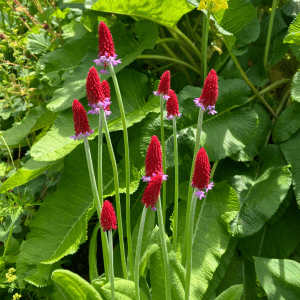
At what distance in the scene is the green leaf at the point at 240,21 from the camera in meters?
1.49

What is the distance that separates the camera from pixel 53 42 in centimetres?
203

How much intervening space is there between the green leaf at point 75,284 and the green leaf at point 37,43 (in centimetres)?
138

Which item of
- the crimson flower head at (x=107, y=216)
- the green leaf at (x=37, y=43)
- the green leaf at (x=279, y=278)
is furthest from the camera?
the green leaf at (x=37, y=43)

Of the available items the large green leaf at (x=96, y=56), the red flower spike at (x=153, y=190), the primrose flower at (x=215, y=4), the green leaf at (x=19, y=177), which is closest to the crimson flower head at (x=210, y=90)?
the red flower spike at (x=153, y=190)

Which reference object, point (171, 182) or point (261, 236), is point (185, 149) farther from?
point (261, 236)

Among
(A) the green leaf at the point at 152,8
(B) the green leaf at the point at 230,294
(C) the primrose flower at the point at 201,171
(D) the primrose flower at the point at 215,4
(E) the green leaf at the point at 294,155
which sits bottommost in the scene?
(B) the green leaf at the point at 230,294

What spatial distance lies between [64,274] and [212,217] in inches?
24.3

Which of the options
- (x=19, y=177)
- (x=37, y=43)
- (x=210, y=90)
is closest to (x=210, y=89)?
(x=210, y=90)

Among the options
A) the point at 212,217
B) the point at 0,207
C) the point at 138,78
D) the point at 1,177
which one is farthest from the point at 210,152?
the point at 1,177

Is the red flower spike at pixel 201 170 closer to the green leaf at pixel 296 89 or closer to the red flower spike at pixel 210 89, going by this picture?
the red flower spike at pixel 210 89

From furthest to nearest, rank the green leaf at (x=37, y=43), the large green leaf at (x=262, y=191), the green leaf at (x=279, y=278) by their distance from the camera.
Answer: the green leaf at (x=37, y=43) < the large green leaf at (x=262, y=191) < the green leaf at (x=279, y=278)

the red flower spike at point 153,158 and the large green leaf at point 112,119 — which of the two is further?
the large green leaf at point 112,119

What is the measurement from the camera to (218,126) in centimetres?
142

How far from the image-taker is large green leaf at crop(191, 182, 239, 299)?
1.18 meters
